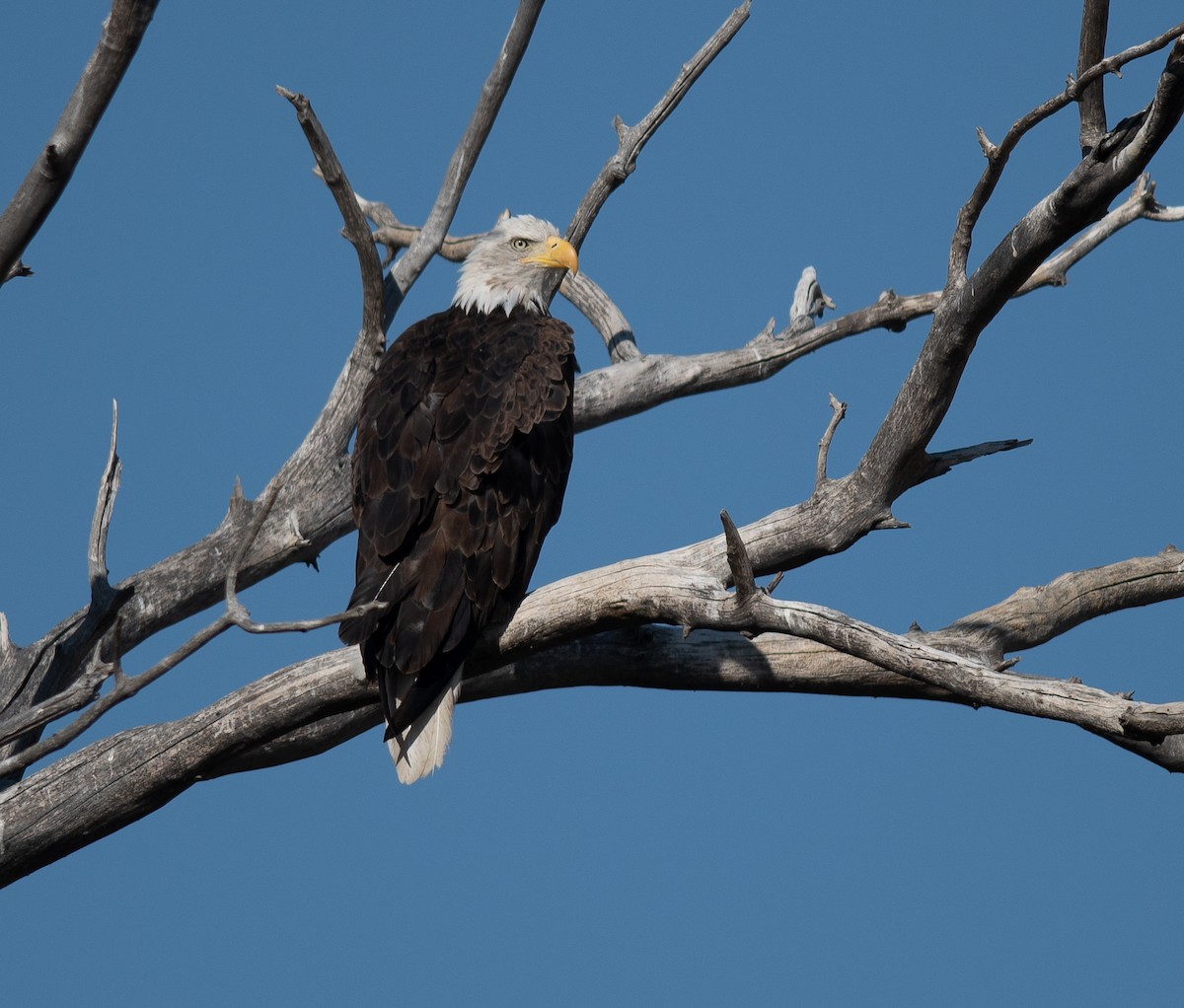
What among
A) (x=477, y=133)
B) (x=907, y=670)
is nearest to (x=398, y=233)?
(x=477, y=133)

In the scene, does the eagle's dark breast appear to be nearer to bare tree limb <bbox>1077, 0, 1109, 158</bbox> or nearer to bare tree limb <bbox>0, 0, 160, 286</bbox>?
bare tree limb <bbox>0, 0, 160, 286</bbox>

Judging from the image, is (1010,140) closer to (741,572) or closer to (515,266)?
(741,572)

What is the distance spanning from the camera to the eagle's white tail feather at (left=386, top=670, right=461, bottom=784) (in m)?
4.48

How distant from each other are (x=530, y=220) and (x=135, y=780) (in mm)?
2954

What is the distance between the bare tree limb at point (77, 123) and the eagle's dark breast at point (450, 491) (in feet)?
4.57

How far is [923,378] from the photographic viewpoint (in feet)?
13.8

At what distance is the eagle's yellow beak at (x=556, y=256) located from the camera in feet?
19.7

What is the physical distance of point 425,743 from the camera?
449 cm

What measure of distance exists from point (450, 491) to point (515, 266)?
5.94 feet

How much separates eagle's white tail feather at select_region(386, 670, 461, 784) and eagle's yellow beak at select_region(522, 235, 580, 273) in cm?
222

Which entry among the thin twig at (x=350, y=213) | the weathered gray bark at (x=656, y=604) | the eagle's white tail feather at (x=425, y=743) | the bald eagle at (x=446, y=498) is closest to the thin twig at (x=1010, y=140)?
the weathered gray bark at (x=656, y=604)

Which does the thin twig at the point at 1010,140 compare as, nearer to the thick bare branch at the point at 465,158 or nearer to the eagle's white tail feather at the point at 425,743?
the eagle's white tail feather at the point at 425,743

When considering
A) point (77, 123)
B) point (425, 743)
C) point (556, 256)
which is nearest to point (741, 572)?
point (425, 743)

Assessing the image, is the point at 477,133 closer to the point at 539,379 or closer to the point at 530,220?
the point at 530,220
